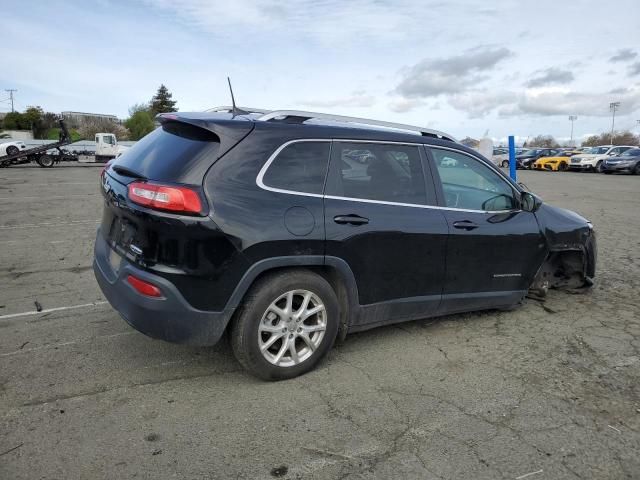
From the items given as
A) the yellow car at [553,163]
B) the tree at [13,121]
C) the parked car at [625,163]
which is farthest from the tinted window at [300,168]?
the tree at [13,121]

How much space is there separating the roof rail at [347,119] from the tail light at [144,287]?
4.42ft

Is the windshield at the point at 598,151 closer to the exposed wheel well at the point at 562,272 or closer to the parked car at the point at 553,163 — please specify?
the parked car at the point at 553,163

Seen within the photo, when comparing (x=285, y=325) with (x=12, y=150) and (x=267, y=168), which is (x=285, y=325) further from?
(x=12, y=150)

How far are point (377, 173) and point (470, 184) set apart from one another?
107 cm

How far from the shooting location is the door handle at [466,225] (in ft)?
13.7

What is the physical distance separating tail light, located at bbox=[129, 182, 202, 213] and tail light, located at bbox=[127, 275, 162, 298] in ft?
1.55

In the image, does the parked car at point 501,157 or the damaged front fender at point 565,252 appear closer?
the damaged front fender at point 565,252

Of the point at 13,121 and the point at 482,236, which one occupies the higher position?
the point at 13,121

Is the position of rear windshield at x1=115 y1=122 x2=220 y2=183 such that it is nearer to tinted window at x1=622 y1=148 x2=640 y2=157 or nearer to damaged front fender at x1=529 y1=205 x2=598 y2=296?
damaged front fender at x1=529 y1=205 x2=598 y2=296

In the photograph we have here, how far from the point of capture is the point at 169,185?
3174 mm

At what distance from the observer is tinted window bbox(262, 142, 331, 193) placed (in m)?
3.45

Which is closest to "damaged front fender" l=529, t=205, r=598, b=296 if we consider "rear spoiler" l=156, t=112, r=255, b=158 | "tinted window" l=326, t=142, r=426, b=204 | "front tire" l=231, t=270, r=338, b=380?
"tinted window" l=326, t=142, r=426, b=204

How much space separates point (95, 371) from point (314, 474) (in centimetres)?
185

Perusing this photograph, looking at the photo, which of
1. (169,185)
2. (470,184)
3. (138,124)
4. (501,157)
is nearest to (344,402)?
(169,185)
